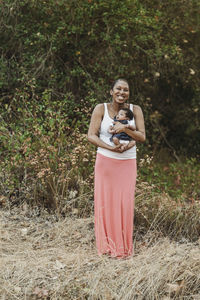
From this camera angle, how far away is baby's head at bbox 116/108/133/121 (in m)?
3.82

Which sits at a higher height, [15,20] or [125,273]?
[15,20]

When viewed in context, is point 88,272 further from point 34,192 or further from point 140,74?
point 140,74

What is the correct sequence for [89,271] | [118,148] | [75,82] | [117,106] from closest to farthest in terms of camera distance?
[89,271], [118,148], [117,106], [75,82]

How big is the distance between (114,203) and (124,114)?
92cm

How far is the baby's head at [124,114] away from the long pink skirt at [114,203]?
0.43 m

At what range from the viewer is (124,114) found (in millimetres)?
3822

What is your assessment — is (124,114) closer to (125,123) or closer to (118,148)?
(125,123)

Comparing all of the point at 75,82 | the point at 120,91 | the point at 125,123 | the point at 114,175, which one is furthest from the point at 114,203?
the point at 75,82

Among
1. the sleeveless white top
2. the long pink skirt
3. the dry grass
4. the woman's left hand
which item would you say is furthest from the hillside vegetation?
the woman's left hand

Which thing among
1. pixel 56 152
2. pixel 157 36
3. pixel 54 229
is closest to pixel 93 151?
pixel 56 152

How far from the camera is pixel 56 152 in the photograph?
5.48m

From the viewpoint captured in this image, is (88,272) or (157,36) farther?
(157,36)

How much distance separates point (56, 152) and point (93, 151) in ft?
1.73

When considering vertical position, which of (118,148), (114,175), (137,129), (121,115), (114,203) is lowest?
(114,203)
